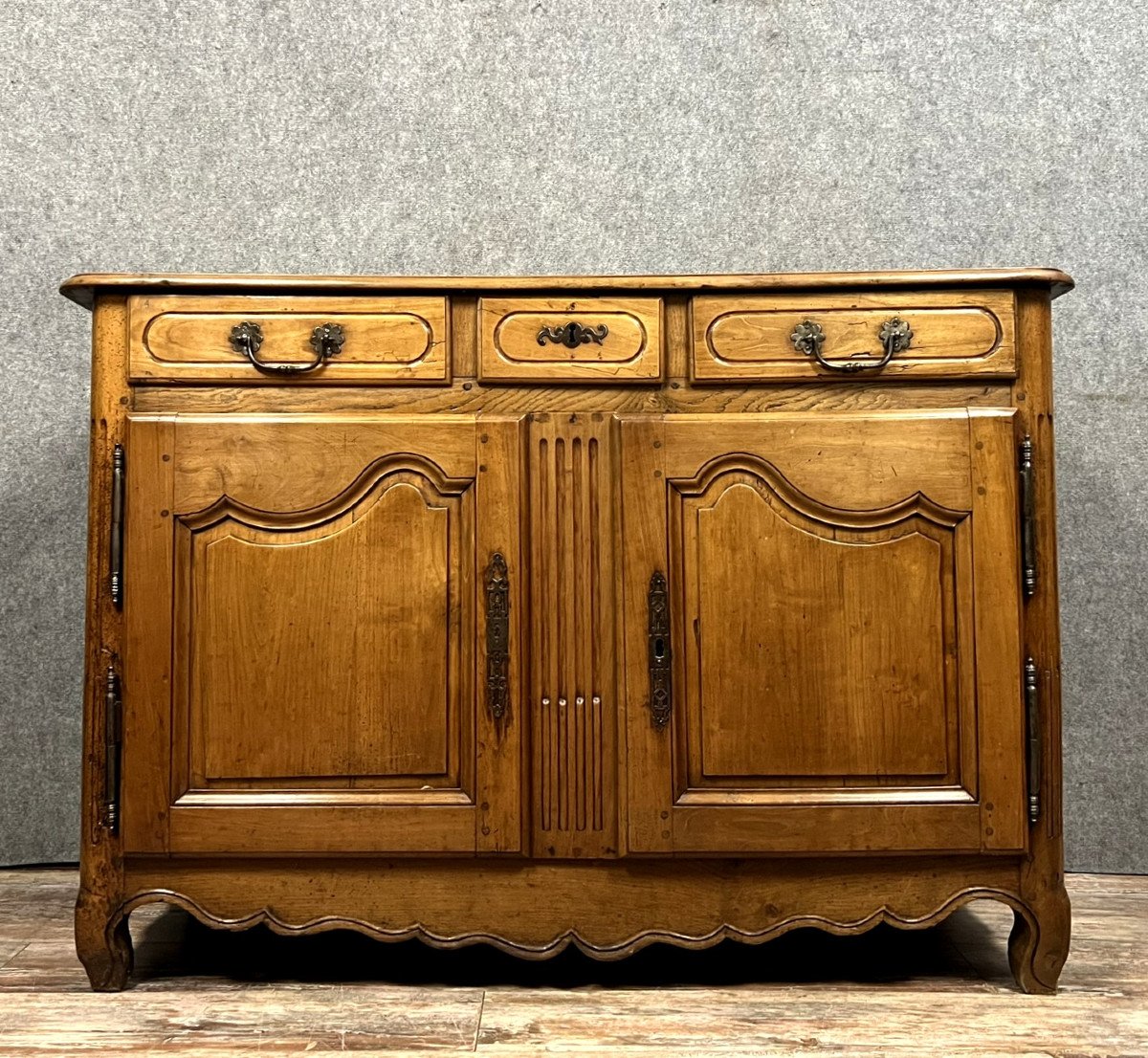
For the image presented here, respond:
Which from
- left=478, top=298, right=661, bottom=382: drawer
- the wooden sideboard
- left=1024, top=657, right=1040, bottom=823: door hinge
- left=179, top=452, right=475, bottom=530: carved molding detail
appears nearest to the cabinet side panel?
the wooden sideboard

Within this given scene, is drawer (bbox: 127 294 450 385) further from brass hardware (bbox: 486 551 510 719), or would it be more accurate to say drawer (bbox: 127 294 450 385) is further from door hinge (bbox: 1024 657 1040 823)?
door hinge (bbox: 1024 657 1040 823)

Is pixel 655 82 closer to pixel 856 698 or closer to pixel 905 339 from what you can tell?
pixel 905 339

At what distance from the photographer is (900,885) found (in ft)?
4.46

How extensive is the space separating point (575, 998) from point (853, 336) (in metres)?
0.94

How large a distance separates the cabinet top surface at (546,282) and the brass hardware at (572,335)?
0.16 feet

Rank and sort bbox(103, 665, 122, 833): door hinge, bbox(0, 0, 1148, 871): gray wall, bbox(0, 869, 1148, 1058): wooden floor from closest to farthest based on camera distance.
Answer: bbox(0, 869, 1148, 1058): wooden floor < bbox(103, 665, 122, 833): door hinge < bbox(0, 0, 1148, 871): gray wall

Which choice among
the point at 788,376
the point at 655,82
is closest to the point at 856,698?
the point at 788,376

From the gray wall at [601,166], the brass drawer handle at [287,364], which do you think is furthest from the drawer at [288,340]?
the gray wall at [601,166]

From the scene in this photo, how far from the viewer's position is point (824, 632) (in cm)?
136

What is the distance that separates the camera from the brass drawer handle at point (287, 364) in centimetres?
137

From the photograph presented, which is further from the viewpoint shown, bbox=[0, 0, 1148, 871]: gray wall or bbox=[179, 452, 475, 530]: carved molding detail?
bbox=[0, 0, 1148, 871]: gray wall

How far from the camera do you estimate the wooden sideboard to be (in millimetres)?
1346

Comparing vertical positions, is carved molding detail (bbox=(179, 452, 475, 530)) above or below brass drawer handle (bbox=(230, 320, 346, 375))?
below

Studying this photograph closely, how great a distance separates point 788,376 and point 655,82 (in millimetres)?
909
